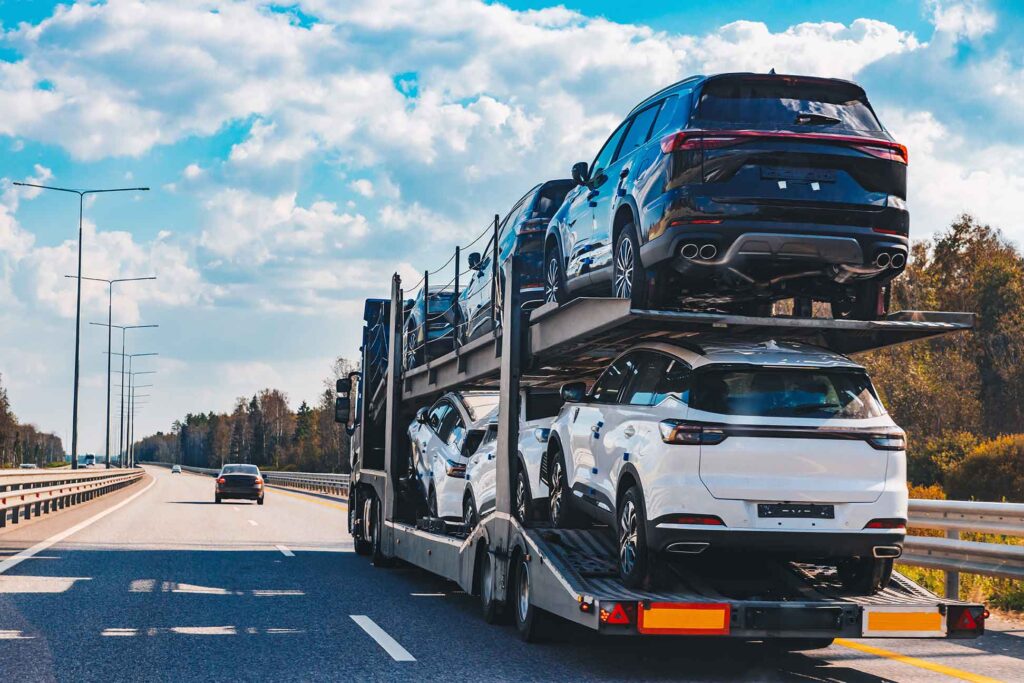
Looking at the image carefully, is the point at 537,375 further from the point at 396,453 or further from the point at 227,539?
the point at 227,539

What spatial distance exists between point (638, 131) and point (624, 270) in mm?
1153

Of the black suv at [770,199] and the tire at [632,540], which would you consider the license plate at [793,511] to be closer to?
the tire at [632,540]

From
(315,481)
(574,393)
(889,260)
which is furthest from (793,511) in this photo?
(315,481)

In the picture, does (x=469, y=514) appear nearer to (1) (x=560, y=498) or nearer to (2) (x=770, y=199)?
(1) (x=560, y=498)

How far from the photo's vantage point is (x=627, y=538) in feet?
25.5

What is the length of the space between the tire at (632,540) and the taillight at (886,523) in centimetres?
129

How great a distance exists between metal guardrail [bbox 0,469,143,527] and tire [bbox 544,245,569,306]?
44.7 feet

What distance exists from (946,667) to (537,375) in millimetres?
4133

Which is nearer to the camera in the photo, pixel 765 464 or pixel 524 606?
pixel 765 464

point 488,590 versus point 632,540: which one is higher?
point 632,540

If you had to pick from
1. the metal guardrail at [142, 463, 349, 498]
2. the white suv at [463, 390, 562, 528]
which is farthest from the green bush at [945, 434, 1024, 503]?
the white suv at [463, 390, 562, 528]

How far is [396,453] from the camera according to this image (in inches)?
593

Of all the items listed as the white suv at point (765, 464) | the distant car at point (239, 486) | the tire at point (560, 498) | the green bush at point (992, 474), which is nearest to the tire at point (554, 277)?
the tire at point (560, 498)

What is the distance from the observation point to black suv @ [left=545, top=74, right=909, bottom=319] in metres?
7.93
